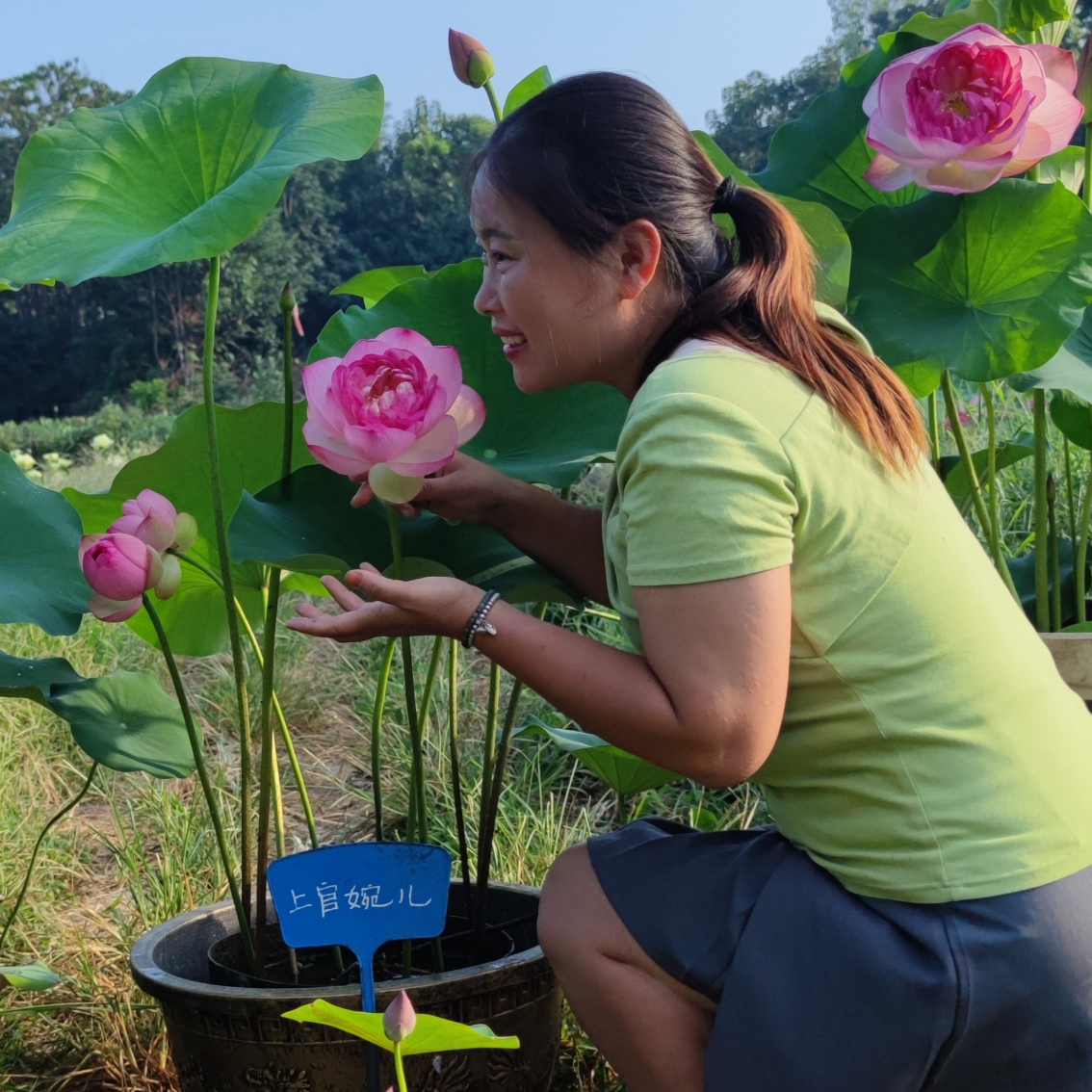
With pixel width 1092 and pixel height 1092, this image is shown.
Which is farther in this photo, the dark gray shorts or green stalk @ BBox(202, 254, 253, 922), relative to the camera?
green stalk @ BBox(202, 254, 253, 922)

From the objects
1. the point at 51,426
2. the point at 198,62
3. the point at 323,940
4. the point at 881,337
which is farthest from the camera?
the point at 51,426

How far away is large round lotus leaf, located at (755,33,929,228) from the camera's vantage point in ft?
5.04

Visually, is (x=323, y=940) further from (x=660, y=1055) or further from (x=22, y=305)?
(x=22, y=305)

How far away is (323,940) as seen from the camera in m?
1.02

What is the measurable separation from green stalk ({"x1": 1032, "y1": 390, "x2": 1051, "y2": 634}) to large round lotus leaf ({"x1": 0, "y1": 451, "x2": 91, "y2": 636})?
3.61 ft

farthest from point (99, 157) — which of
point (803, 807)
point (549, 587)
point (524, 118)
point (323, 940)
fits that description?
point (803, 807)

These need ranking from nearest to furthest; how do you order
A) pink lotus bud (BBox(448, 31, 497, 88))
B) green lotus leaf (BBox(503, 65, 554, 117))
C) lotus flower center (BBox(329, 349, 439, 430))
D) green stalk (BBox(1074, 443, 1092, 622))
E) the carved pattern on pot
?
lotus flower center (BBox(329, 349, 439, 430)) < the carved pattern on pot < pink lotus bud (BBox(448, 31, 497, 88)) < green lotus leaf (BBox(503, 65, 554, 117)) < green stalk (BBox(1074, 443, 1092, 622))

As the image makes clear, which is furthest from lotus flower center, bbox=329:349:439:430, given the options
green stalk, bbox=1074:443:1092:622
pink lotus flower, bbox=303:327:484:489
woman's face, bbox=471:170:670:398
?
green stalk, bbox=1074:443:1092:622

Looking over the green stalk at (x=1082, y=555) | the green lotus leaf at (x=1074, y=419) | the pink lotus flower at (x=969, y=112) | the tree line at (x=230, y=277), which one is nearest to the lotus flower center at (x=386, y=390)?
the pink lotus flower at (x=969, y=112)

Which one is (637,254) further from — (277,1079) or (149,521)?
(277,1079)

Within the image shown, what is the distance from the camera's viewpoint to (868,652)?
917 millimetres

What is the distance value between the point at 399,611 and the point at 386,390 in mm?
181

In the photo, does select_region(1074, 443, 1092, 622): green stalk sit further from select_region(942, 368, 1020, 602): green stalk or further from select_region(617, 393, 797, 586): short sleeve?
select_region(617, 393, 797, 586): short sleeve

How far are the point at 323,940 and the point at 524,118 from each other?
2.27 feet
